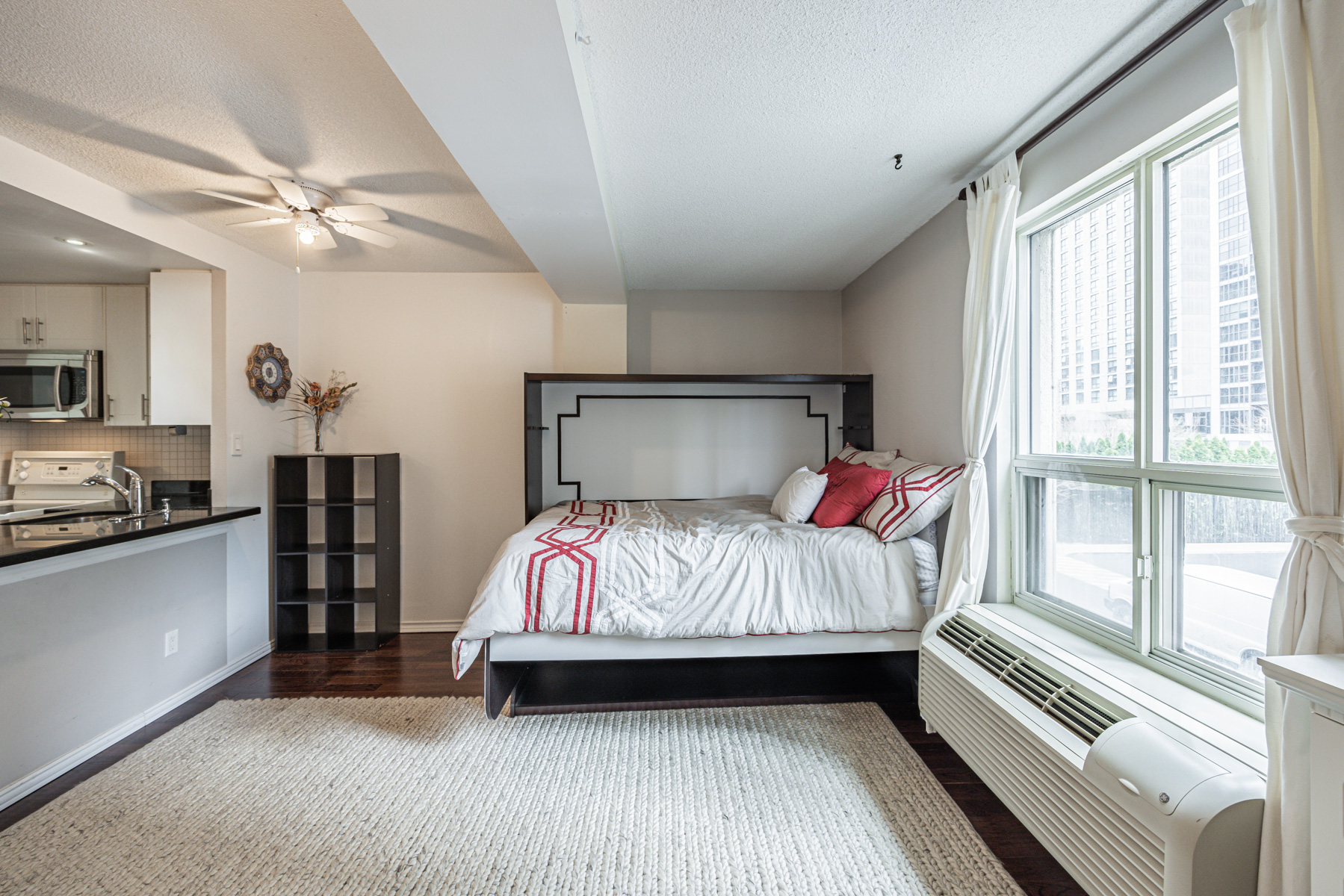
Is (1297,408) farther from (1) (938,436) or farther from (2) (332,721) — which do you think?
(2) (332,721)

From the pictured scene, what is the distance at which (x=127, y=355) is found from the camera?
3.45 meters

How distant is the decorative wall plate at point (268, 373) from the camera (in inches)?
136

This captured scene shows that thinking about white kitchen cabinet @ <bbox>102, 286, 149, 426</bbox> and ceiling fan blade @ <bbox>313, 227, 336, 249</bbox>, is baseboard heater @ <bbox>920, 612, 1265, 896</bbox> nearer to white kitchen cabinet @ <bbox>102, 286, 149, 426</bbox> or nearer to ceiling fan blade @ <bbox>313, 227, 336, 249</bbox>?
ceiling fan blade @ <bbox>313, 227, 336, 249</bbox>

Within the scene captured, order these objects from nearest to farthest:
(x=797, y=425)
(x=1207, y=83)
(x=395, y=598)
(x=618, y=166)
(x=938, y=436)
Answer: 1. (x=1207, y=83)
2. (x=618, y=166)
3. (x=938, y=436)
4. (x=395, y=598)
5. (x=797, y=425)

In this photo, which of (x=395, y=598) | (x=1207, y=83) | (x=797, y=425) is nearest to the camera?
(x=1207, y=83)

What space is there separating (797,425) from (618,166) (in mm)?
2365

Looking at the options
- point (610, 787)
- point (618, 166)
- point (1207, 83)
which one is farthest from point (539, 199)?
point (610, 787)

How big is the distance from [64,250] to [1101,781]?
4661 mm

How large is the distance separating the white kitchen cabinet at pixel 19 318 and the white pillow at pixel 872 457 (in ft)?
16.2

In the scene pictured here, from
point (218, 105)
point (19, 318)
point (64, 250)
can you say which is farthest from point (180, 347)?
point (218, 105)

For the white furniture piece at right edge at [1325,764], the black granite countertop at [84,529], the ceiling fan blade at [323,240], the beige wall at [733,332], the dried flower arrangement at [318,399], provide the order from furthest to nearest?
the beige wall at [733,332], the dried flower arrangement at [318,399], the ceiling fan blade at [323,240], the black granite countertop at [84,529], the white furniture piece at right edge at [1325,764]

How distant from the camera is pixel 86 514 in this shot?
298cm

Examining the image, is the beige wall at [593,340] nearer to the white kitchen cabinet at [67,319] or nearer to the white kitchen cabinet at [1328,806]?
the white kitchen cabinet at [67,319]

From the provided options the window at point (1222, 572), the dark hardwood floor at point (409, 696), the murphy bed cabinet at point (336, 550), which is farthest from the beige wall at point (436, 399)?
the window at point (1222, 572)
